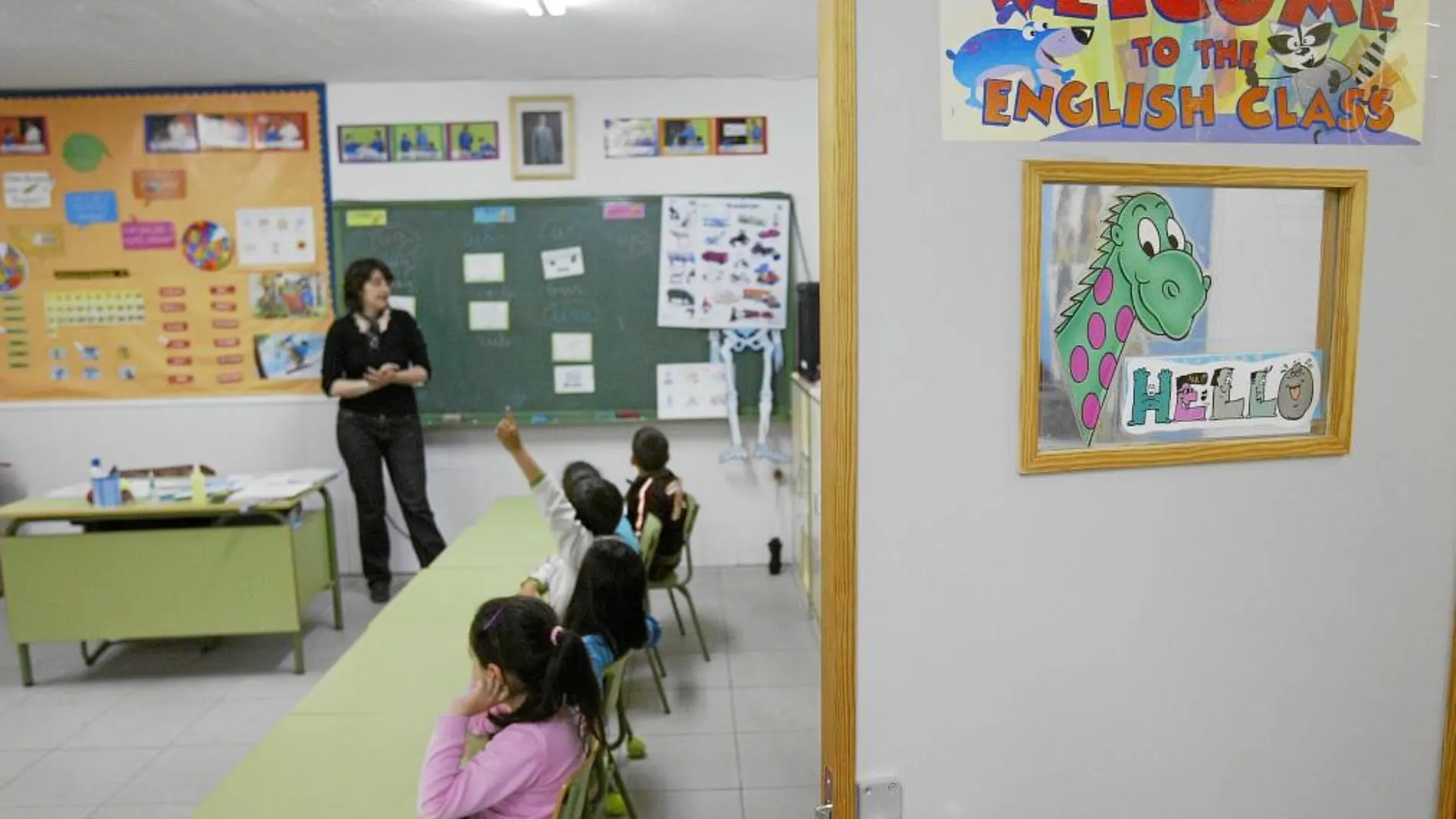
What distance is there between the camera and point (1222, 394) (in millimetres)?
1005

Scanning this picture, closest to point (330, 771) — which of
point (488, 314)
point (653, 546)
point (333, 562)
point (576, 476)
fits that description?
point (576, 476)

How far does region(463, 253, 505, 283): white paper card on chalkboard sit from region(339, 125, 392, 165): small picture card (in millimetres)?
713

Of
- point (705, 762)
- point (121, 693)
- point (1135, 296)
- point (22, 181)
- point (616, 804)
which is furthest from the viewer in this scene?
point (22, 181)

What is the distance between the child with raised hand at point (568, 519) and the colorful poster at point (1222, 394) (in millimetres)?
1992

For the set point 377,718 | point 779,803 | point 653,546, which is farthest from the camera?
point 653,546

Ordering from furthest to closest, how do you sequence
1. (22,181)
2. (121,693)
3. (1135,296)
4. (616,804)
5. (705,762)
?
(22,181) → (121,693) → (705,762) → (616,804) → (1135,296)

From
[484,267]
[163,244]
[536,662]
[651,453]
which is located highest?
[163,244]

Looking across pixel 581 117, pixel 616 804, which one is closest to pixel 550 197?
pixel 581 117

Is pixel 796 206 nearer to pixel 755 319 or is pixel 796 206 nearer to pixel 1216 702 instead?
pixel 755 319

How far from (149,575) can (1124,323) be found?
3.85 metres

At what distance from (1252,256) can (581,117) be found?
13.6 ft

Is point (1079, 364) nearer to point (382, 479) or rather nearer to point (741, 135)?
point (741, 135)

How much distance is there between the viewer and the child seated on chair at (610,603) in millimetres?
2500

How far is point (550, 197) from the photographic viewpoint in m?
4.70
